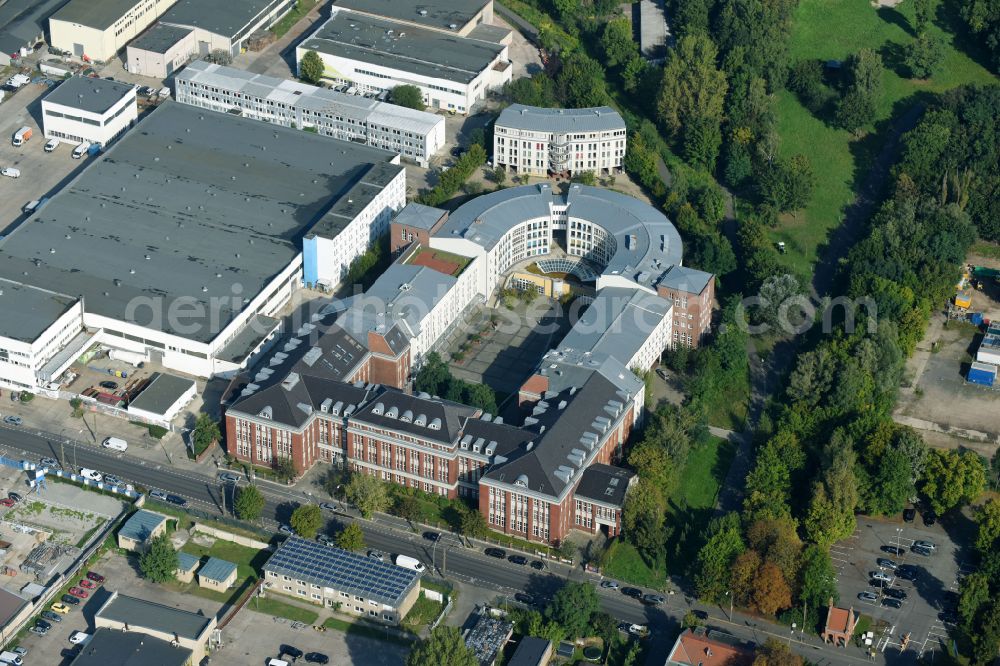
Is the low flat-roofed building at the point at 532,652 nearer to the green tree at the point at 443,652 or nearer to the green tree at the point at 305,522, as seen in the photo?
the green tree at the point at 443,652

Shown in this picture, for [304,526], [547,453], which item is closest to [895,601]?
[547,453]

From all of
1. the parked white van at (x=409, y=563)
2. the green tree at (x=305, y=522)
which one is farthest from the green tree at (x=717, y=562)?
the green tree at (x=305, y=522)

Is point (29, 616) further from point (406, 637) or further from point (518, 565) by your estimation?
point (518, 565)

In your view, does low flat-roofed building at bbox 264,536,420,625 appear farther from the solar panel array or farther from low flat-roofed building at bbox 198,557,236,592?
low flat-roofed building at bbox 198,557,236,592

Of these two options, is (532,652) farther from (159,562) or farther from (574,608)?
(159,562)

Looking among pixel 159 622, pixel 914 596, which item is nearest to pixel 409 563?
pixel 159 622

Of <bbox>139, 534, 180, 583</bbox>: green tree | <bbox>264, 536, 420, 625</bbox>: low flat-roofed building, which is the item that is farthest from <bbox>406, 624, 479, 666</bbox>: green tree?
<bbox>139, 534, 180, 583</bbox>: green tree
